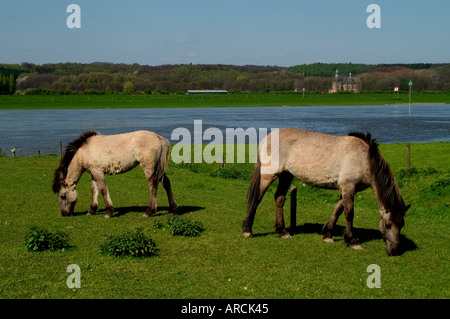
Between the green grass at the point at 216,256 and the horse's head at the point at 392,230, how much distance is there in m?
0.30

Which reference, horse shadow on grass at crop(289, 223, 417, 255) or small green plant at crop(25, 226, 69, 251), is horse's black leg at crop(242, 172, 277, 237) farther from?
small green plant at crop(25, 226, 69, 251)

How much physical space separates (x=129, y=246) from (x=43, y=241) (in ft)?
6.68

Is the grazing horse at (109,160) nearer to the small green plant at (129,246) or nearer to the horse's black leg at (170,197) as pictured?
the horse's black leg at (170,197)

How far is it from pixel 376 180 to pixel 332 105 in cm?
12724

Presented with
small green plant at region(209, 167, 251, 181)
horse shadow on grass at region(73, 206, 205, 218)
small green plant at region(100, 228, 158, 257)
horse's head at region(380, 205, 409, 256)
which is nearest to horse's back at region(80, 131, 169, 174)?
horse shadow on grass at region(73, 206, 205, 218)

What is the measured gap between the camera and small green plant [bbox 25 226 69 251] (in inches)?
422

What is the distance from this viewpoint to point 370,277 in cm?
909

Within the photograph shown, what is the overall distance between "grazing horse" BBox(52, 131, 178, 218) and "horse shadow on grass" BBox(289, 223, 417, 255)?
13.1 feet

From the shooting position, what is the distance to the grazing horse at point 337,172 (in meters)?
10.8

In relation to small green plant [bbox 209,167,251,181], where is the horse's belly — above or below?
above

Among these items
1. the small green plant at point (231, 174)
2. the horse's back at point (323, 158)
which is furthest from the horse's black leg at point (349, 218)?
the small green plant at point (231, 174)

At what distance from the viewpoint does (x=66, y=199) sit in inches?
576

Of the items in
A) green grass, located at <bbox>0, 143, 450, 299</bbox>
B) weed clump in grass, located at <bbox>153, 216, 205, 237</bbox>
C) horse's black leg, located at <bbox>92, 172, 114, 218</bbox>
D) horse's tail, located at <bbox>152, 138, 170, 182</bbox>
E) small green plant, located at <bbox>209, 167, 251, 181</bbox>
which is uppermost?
horse's tail, located at <bbox>152, 138, 170, 182</bbox>
